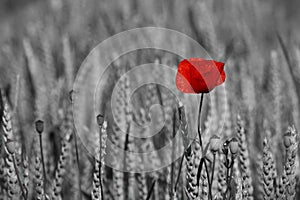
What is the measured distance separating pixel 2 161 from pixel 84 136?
0.21 meters

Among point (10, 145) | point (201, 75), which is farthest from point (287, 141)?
point (10, 145)

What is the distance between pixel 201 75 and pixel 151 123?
0.24 metres

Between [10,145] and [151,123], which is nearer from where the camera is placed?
[10,145]

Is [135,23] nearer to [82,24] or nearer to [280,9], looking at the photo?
[82,24]

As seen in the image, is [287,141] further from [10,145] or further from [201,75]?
[10,145]

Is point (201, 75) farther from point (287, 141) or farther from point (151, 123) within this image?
point (151, 123)

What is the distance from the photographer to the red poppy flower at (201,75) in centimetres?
46

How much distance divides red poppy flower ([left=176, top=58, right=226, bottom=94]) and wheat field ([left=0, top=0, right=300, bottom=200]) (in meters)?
0.02

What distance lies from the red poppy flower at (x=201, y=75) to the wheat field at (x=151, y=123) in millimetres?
22

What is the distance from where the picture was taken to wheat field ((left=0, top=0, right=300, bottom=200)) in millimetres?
481

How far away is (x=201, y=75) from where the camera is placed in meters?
0.46

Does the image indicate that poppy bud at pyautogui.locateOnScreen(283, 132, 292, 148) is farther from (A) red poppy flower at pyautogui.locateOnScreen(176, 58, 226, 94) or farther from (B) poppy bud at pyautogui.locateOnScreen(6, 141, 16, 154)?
(B) poppy bud at pyautogui.locateOnScreen(6, 141, 16, 154)

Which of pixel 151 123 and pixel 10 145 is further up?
pixel 151 123

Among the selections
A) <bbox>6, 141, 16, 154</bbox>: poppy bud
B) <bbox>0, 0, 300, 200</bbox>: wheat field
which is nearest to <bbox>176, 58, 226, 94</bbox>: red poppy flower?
<bbox>0, 0, 300, 200</bbox>: wheat field
